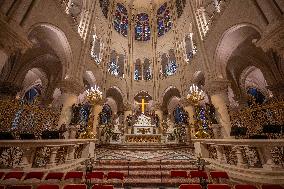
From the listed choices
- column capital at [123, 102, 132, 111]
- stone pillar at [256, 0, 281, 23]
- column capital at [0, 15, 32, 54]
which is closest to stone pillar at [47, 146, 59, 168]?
column capital at [0, 15, 32, 54]

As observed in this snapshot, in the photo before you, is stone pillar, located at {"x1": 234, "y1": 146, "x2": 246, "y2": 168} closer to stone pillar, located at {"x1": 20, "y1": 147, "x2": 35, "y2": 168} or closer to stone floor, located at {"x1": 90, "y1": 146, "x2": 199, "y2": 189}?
stone floor, located at {"x1": 90, "y1": 146, "x2": 199, "y2": 189}

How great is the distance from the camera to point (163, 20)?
896 inches

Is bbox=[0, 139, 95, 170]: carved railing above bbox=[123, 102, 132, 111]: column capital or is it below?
below

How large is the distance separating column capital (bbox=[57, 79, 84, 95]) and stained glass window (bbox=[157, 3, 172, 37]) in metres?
14.1

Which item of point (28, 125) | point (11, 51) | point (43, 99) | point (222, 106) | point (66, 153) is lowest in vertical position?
point (66, 153)

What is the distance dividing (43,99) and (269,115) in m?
15.6

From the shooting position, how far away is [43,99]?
1509 centimetres

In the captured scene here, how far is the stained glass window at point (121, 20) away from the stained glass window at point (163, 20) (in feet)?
13.9

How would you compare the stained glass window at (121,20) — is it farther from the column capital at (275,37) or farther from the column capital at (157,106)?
the column capital at (275,37)

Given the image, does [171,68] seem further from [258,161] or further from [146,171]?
[258,161]

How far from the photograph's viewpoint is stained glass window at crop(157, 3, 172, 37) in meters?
21.9

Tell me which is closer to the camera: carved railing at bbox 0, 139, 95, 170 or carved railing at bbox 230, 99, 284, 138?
carved railing at bbox 0, 139, 95, 170

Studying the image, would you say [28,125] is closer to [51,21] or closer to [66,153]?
[66,153]

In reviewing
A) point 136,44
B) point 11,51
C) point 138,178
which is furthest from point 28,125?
point 136,44
